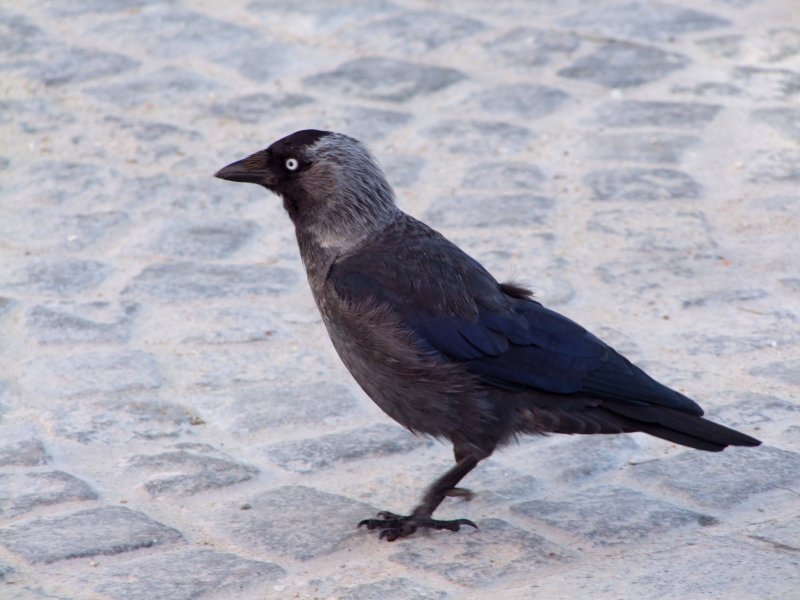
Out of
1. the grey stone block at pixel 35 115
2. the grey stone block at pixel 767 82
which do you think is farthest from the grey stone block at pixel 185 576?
the grey stone block at pixel 767 82

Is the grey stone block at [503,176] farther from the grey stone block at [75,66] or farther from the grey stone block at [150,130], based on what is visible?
the grey stone block at [75,66]

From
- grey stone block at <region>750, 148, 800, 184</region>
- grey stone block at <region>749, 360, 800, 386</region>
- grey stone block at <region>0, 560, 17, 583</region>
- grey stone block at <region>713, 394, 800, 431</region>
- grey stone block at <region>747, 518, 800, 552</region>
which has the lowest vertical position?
grey stone block at <region>747, 518, 800, 552</region>

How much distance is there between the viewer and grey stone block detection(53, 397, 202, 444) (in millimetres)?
4926

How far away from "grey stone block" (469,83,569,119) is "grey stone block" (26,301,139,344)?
316 centimetres

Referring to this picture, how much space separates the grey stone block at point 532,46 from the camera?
8789 mm

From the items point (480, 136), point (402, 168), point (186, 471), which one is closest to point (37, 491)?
point (186, 471)

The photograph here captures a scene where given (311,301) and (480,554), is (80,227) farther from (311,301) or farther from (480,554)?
(480,554)

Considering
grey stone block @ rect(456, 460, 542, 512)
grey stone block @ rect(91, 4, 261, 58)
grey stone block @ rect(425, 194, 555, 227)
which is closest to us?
grey stone block @ rect(456, 460, 542, 512)

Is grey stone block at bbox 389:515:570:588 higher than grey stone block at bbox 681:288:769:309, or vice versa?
grey stone block at bbox 681:288:769:309

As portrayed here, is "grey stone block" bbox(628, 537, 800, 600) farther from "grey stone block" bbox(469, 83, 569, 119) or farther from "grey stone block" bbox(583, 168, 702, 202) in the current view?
"grey stone block" bbox(469, 83, 569, 119)

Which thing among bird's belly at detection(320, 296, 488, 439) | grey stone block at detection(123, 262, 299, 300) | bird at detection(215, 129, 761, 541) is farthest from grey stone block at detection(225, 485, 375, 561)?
grey stone block at detection(123, 262, 299, 300)

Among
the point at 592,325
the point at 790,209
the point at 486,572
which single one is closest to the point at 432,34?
the point at 790,209

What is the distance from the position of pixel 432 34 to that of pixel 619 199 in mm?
2623

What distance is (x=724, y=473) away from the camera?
15.2ft
